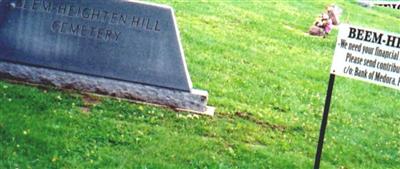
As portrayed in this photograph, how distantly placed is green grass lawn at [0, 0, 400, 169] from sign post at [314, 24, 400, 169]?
32.1 inches

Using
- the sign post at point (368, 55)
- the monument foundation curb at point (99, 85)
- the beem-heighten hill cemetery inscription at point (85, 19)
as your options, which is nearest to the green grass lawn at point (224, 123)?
the monument foundation curb at point (99, 85)

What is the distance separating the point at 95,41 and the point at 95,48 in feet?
0.41

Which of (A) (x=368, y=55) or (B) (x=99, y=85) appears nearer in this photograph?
(A) (x=368, y=55)

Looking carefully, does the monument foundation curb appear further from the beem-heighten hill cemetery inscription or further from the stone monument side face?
the beem-heighten hill cemetery inscription

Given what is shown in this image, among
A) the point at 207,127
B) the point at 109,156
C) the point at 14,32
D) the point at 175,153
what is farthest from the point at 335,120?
the point at 14,32

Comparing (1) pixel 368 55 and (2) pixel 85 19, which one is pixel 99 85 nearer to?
(2) pixel 85 19

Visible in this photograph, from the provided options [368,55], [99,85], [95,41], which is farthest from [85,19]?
[368,55]

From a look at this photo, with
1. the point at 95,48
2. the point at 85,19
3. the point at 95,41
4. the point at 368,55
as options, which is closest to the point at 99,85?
the point at 95,48

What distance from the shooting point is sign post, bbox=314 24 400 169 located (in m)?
8.73

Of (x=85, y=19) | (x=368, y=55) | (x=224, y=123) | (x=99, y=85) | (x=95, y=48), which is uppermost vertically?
(x=368, y=55)

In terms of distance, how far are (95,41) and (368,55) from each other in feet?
17.2

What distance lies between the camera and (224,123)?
474 inches

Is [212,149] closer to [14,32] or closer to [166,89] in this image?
[166,89]

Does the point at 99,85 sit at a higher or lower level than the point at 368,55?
lower
